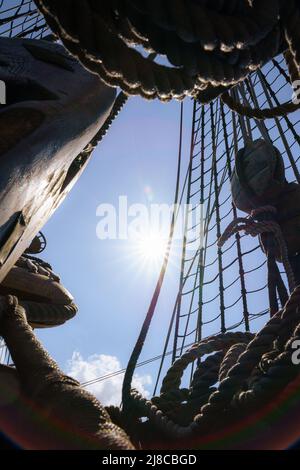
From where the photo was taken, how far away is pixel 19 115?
1.16 m

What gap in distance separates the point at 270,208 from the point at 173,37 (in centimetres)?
232

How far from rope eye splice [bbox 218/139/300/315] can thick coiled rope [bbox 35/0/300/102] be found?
180cm

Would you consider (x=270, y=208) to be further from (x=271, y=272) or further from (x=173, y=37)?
(x=173, y=37)

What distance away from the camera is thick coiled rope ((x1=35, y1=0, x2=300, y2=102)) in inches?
38.7

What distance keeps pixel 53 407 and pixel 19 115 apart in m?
0.74

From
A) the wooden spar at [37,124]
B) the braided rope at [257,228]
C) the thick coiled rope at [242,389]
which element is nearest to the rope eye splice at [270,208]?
the braided rope at [257,228]

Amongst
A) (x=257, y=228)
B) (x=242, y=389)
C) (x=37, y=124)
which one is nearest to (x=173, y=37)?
(x=37, y=124)

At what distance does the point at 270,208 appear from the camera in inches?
128

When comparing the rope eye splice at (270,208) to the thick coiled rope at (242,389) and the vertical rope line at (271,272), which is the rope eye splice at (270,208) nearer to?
the vertical rope line at (271,272)


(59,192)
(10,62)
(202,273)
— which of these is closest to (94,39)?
(10,62)

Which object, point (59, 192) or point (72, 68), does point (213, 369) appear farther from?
point (72, 68)

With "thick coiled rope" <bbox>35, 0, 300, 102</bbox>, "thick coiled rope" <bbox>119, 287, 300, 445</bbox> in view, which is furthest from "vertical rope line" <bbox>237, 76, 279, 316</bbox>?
"thick coiled rope" <bbox>35, 0, 300, 102</bbox>

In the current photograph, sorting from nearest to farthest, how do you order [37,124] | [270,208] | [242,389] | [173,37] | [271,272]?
1. [173,37]
2. [37,124]
3. [242,389]
4. [271,272]
5. [270,208]

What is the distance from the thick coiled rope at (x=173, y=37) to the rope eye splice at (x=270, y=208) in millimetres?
1801
